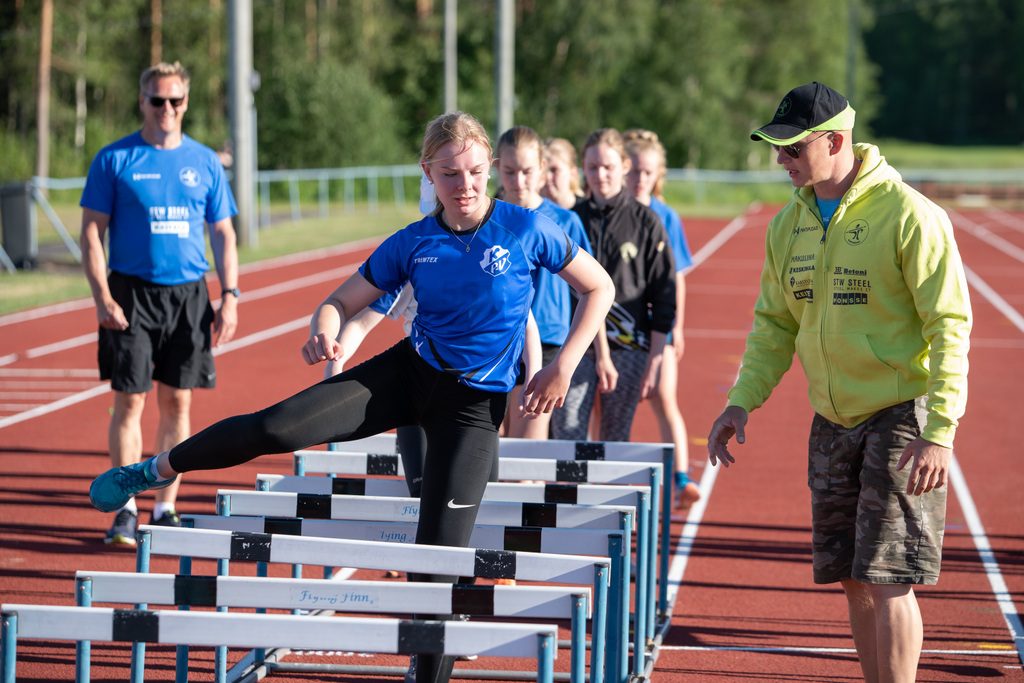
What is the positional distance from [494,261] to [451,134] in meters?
0.42

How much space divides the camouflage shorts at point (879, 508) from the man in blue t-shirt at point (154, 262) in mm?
3930

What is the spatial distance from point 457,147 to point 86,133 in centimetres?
4526

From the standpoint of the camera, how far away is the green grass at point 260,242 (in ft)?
56.6

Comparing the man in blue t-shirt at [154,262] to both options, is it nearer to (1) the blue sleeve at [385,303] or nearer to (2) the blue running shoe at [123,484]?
(1) the blue sleeve at [385,303]

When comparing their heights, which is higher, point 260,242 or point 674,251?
point 674,251

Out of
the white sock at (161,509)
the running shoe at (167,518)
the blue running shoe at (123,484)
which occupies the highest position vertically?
the blue running shoe at (123,484)

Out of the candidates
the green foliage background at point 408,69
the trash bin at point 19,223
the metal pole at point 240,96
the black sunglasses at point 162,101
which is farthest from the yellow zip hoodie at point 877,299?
the green foliage background at point 408,69

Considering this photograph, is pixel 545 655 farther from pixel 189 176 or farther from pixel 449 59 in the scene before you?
pixel 449 59

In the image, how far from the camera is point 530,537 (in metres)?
4.46

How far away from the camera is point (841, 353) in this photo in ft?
13.3

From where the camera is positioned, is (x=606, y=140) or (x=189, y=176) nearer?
(x=606, y=140)

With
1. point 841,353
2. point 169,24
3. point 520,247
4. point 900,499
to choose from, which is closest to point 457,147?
point 520,247

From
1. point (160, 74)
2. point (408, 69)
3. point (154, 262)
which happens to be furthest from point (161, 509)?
point (408, 69)

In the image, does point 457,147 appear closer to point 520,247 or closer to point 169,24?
point 520,247
